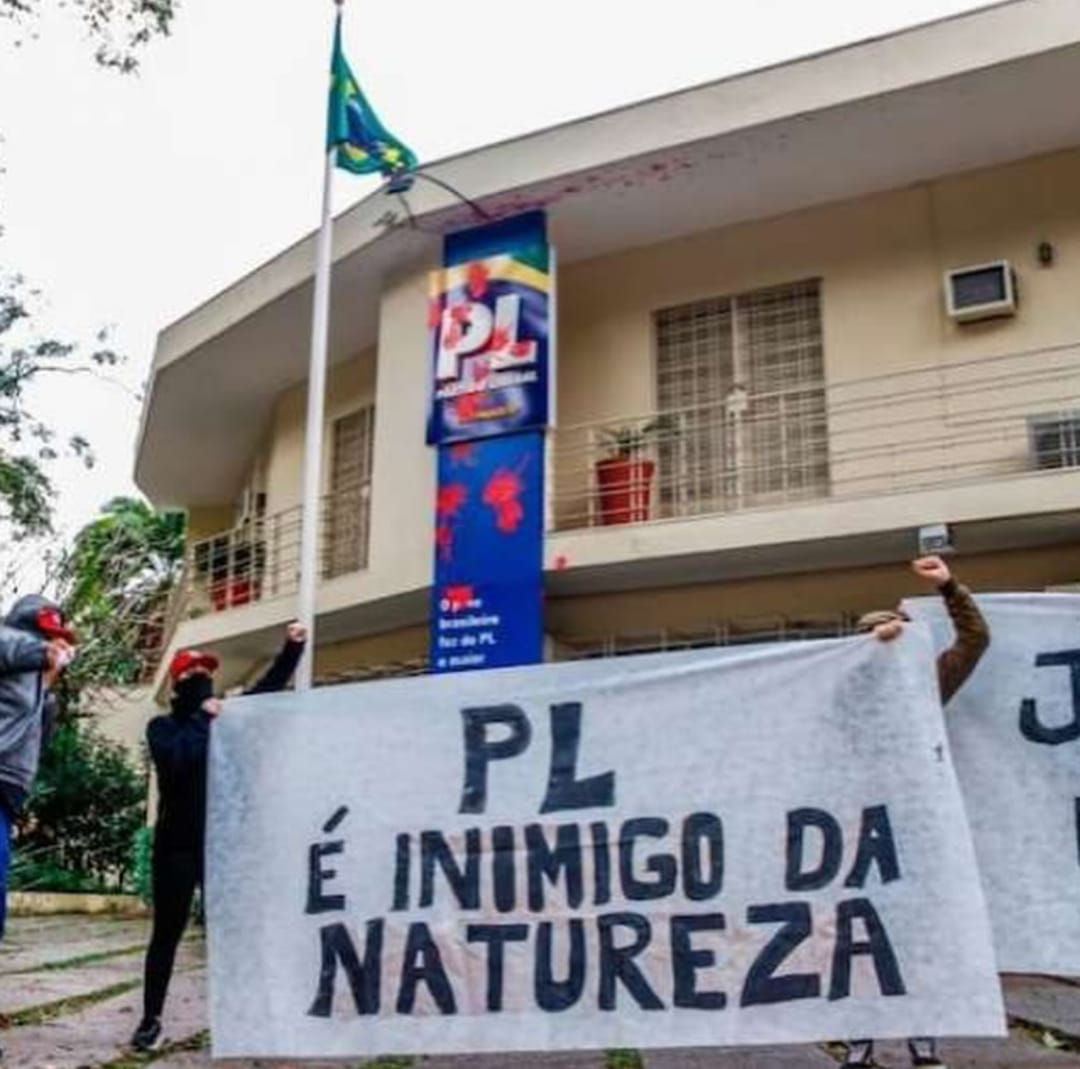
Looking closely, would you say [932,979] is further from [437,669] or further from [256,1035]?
[437,669]

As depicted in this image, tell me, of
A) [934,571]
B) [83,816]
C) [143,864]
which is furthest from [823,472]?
[83,816]

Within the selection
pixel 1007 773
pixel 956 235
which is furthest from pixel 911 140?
pixel 1007 773

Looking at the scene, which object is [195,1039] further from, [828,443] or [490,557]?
[828,443]

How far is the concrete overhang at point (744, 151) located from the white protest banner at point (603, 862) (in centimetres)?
609

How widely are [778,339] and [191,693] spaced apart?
645 cm

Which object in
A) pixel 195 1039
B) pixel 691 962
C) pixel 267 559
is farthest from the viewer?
pixel 267 559

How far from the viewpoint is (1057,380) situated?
8.73m

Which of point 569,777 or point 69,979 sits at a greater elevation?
point 569,777

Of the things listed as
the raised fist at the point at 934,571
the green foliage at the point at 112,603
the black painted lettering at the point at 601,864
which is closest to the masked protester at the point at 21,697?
the black painted lettering at the point at 601,864

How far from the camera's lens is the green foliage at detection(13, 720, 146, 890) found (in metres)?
15.6

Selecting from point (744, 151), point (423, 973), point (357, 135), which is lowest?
point (423, 973)

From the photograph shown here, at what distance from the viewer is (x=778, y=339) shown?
32.7 ft

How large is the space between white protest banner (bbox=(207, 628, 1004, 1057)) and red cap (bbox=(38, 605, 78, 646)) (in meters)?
0.75

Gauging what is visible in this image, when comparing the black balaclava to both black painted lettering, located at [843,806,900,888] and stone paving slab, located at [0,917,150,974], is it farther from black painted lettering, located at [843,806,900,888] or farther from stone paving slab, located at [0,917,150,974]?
stone paving slab, located at [0,917,150,974]
